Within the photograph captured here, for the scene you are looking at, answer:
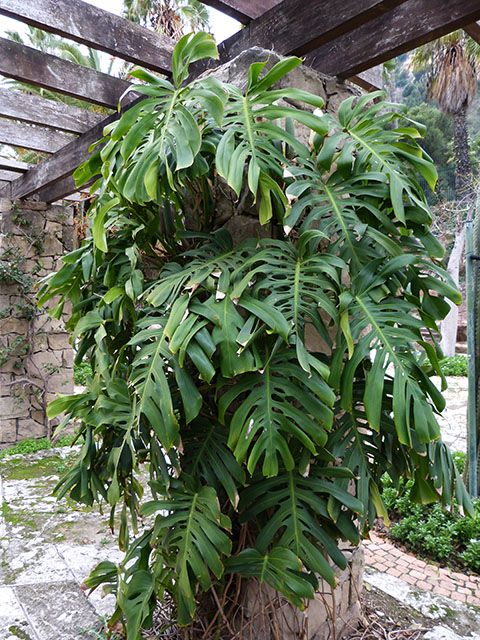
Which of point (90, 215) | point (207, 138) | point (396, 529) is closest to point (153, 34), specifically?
point (90, 215)

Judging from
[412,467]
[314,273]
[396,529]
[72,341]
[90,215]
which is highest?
[90,215]

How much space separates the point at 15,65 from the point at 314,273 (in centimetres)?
182

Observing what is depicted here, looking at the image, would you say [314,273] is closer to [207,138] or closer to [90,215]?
[207,138]

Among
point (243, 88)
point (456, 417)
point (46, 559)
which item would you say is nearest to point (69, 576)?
point (46, 559)

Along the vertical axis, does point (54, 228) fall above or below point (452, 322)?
above

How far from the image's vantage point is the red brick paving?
1870mm

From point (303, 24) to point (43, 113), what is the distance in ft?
6.36

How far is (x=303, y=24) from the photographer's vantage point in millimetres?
1388

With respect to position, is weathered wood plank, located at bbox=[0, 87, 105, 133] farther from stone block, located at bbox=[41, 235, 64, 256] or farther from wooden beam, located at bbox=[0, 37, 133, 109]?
stone block, located at bbox=[41, 235, 64, 256]

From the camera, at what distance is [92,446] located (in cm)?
140

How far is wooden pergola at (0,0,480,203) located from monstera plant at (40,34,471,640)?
27cm

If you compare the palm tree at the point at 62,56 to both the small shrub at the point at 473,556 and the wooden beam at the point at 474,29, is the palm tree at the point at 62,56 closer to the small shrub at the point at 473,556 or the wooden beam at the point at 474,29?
the wooden beam at the point at 474,29

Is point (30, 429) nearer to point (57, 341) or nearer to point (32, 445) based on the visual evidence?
point (32, 445)

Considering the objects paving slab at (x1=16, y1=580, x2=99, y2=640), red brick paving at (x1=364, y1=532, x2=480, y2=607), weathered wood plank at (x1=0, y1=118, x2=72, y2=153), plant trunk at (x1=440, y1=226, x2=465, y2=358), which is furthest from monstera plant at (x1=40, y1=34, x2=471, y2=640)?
plant trunk at (x1=440, y1=226, x2=465, y2=358)
